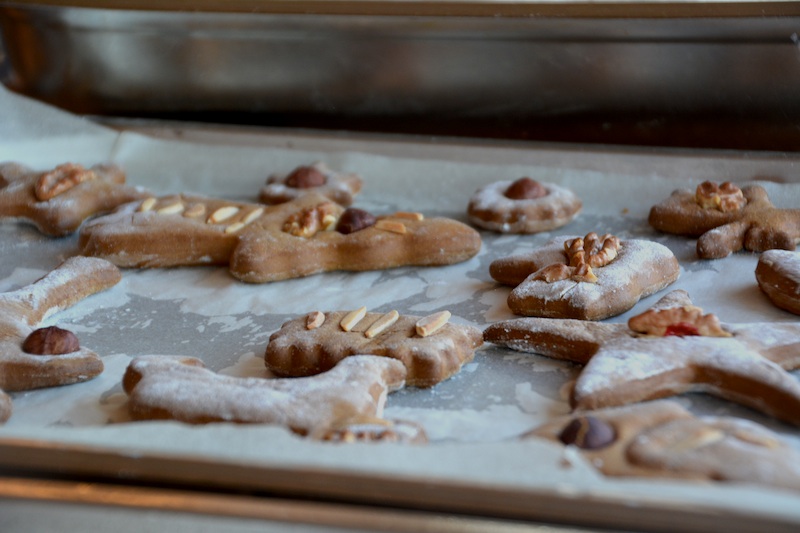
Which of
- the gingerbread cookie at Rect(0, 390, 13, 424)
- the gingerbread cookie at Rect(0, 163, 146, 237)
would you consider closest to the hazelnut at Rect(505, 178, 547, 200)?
the gingerbread cookie at Rect(0, 163, 146, 237)

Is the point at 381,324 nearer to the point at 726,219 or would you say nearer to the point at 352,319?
the point at 352,319

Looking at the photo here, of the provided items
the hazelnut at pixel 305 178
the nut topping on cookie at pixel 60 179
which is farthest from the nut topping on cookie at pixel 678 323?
A: the nut topping on cookie at pixel 60 179

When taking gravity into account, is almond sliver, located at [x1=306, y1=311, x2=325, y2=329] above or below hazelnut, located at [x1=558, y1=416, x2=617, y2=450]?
below

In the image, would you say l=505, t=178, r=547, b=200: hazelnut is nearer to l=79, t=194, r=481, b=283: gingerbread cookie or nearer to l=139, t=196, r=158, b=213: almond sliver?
l=79, t=194, r=481, b=283: gingerbread cookie

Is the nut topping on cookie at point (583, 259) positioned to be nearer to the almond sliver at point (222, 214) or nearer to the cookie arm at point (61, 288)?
the almond sliver at point (222, 214)

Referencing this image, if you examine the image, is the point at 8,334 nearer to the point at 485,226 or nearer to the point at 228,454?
the point at 228,454

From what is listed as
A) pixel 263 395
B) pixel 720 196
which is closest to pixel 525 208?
pixel 720 196

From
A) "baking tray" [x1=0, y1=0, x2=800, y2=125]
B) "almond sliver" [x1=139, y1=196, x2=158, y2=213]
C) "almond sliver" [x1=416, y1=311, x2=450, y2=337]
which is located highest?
"baking tray" [x1=0, y1=0, x2=800, y2=125]
